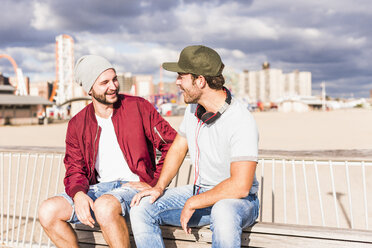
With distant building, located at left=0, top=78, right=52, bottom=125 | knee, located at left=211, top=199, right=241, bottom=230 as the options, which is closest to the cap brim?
knee, located at left=211, top=199, right=241, bottom=230

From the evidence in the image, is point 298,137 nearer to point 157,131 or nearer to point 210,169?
point 157,131

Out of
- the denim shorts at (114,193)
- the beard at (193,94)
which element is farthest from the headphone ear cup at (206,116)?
the denim shorts at (114,193)

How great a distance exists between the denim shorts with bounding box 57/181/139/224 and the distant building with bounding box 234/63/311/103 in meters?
162

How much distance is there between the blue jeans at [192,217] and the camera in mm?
1877

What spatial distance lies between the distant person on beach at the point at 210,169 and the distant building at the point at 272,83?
532 ft

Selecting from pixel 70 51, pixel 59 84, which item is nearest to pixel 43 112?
pixel 59 84

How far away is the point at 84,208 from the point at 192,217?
728mm

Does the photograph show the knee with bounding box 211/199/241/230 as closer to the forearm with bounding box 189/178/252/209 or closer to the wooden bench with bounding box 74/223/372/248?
the forearm with bounding box 189/178/252/209

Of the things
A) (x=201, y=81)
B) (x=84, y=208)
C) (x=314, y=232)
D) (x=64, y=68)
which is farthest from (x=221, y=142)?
(x=64, y=68)

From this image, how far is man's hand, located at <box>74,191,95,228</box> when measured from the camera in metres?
2.23

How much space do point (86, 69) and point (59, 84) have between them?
76.1 m

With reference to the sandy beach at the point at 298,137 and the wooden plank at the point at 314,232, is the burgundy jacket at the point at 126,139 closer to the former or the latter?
the wooden plank at the point at 314,232

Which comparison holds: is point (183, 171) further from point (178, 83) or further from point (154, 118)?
point (178, 83)

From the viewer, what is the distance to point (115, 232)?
2109 mm
